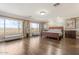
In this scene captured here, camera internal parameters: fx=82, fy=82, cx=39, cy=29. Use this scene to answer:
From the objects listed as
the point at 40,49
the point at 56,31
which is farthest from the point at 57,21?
the point at 40,49

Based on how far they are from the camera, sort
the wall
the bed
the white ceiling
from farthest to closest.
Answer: the bed → the wall → the white ceiling

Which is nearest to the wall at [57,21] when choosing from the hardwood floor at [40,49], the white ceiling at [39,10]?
the white ceiling at [39,10]

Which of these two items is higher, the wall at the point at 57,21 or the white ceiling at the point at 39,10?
the white ceiling at the point at 39,10

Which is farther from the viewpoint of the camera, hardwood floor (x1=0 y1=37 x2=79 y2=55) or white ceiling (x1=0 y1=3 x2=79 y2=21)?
hardwood floor (x1=0 y1=37 x2=79 y2=55)

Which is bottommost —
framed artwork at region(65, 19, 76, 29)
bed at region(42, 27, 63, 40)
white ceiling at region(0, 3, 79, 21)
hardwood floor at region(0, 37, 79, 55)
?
hardwood floor at region(0, 37, 79, 55)

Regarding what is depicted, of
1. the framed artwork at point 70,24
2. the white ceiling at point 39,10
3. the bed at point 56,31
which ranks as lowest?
the bed at point 56,31

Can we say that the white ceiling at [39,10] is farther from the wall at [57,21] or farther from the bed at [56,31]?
the bed at [56,31]

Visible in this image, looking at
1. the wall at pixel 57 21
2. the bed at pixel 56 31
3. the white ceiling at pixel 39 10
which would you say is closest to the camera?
the white ceiling at pixel 39 10

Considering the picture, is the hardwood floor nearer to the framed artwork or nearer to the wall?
the framed artwork

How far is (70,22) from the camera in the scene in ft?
7.34

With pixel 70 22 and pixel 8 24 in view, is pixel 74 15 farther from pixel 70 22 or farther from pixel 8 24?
pixel 8 24

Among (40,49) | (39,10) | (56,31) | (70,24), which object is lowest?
(40,49)

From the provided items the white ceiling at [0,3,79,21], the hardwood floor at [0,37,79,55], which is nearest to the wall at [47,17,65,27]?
the white ceiling at [0,3,79,21]

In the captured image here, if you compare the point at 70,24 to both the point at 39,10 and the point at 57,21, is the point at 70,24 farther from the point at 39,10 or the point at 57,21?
the point at 39,10
